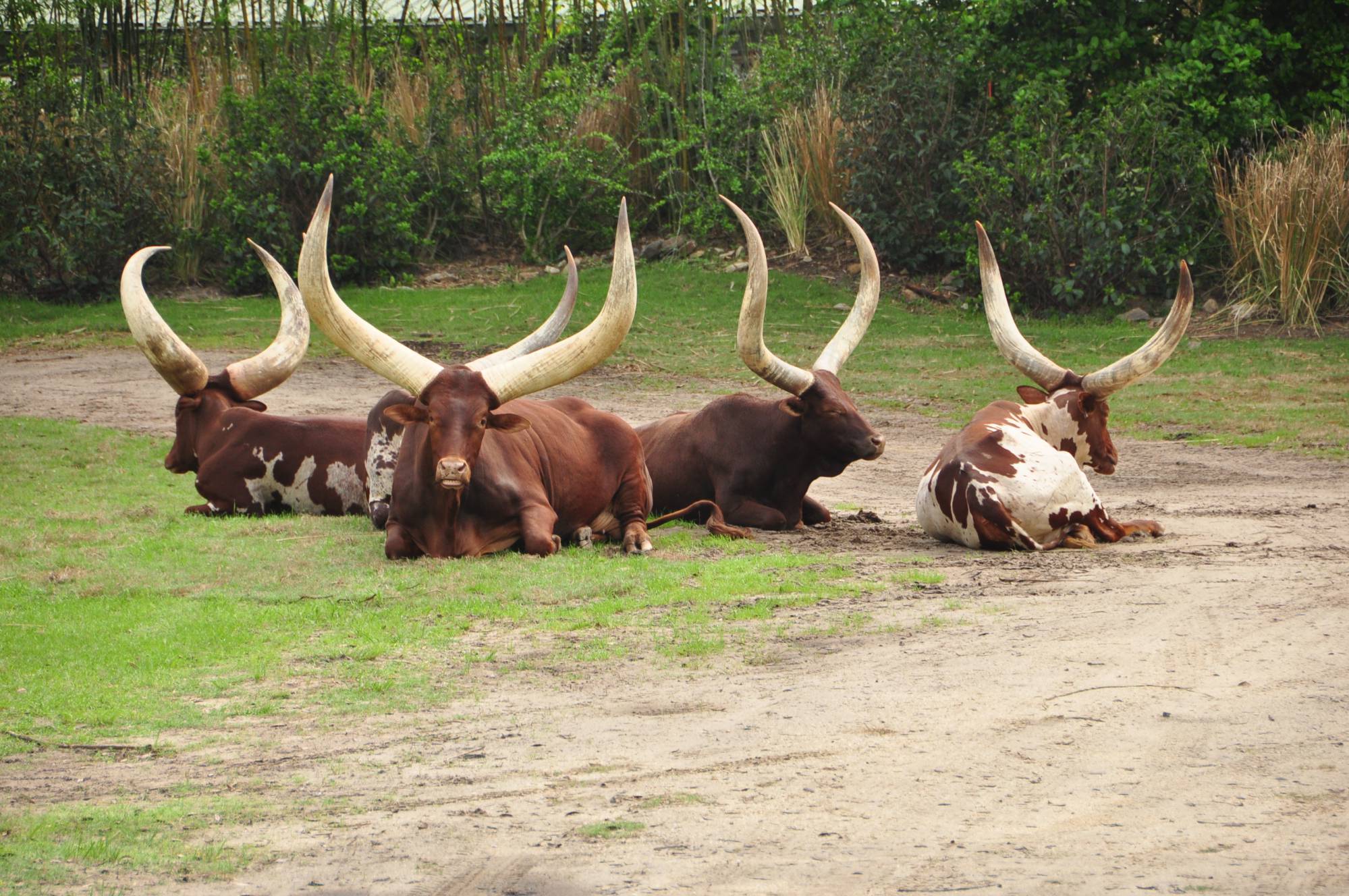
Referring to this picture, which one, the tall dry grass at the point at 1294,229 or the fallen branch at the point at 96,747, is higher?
the tall dry grass at the point at 1294,229

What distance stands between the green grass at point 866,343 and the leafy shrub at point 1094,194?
61 cm

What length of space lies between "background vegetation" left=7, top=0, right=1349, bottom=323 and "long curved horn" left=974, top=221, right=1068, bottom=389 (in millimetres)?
6767

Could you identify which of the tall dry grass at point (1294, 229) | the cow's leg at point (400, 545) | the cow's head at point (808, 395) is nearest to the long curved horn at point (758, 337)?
the cow's head at point (808, 395)

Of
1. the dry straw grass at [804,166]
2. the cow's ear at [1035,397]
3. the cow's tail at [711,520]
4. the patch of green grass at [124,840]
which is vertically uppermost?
the dry straw grass at [804,166]

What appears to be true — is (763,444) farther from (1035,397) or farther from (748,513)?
(1035,397)

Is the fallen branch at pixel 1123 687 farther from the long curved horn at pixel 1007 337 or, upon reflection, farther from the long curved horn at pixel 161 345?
the long curved horn at pixel 161 345

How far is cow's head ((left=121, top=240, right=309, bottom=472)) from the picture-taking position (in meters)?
9.37

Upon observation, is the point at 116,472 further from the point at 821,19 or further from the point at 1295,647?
the point at 821,19

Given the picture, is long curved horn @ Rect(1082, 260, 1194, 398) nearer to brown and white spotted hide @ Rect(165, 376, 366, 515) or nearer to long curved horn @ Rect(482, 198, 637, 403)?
long curved horn @ Rect(482, 198, 637, 403)

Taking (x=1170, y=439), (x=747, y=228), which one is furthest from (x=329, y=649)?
(x=1170, y=439)

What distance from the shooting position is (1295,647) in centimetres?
556

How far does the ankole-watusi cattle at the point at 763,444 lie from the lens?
895cm

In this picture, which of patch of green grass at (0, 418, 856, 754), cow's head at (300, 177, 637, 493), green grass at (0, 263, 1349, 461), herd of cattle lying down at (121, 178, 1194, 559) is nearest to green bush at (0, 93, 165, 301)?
green grass at (0, 263, 1349, 461)

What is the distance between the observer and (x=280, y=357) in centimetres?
973
